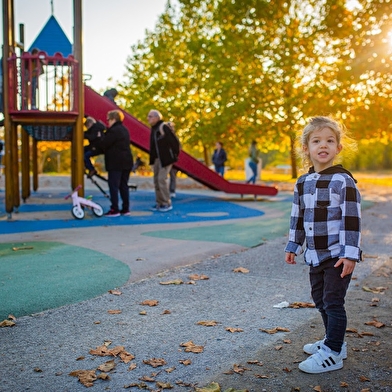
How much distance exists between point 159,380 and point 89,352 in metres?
0.66

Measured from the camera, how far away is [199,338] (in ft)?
13.7

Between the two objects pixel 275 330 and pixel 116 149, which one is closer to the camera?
pixel 275 330

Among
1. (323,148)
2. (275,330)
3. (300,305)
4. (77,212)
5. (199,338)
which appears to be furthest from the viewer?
(77,212)

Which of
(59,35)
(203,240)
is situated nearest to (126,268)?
(203,240)

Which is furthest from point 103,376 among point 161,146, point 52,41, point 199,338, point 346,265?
point 52,41

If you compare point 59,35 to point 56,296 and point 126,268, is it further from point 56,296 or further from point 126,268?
point 56,296

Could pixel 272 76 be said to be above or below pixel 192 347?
above

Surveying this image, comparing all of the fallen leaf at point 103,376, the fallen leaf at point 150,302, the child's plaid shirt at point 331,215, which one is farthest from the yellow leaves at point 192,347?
the fallen leaf at point 150,302

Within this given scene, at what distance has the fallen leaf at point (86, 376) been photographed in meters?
3.30

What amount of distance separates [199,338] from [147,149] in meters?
10.7

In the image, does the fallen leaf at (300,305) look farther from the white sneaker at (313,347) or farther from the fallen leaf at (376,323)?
the white sneaker at (313,347)

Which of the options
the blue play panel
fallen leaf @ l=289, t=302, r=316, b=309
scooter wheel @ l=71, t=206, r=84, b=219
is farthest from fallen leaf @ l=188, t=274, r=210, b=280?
scooter wheel @ l=71, t=206, r=84, b=219

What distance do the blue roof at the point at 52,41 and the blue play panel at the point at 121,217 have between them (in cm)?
385

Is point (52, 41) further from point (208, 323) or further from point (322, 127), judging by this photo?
point (322, 127)
